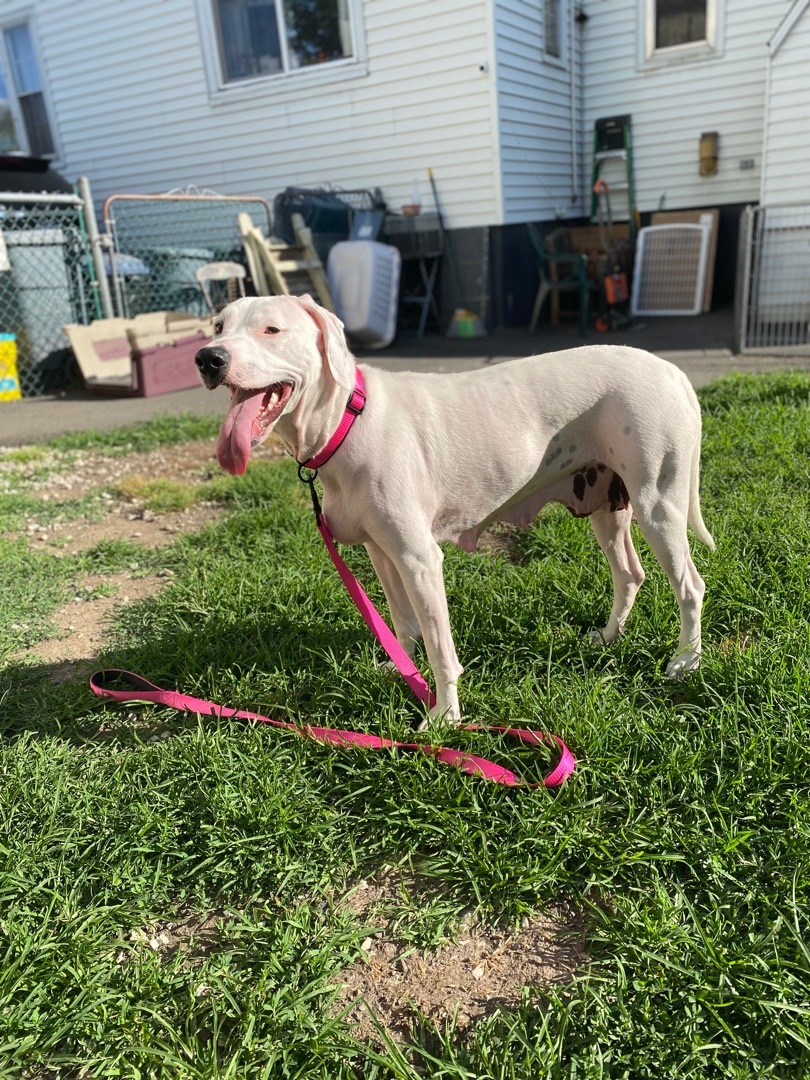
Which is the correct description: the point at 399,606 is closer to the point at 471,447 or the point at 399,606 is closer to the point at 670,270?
the point at 471,447

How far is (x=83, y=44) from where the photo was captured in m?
13.4

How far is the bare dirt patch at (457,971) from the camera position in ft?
5.99

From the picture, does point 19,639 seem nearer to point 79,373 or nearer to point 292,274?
point 79,373

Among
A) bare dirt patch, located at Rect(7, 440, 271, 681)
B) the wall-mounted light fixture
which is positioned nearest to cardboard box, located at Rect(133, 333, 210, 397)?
bare dirt patch, located at Rect(7, 440, 271, 681)

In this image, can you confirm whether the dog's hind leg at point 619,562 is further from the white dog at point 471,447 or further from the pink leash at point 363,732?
the pink leash at point 363,732

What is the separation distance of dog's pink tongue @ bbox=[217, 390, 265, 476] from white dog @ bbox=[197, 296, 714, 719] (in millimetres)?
60

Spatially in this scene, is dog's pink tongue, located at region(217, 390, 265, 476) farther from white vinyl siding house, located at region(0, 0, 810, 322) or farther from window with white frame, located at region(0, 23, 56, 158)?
window with white frame, located at region(0, 23, 56, 158)

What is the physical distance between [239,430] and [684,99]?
465 inches

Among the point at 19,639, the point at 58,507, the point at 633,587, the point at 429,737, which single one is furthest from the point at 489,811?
the point at 58,507

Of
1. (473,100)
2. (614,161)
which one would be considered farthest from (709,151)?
(473,100)

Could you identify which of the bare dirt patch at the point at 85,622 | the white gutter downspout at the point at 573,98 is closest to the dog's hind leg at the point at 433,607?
the bare dirt patch at the point at 85,622

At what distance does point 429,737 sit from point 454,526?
696 millimetres

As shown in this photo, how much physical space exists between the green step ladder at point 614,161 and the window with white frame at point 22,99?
9.56 metres

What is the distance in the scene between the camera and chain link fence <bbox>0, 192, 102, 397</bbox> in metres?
8.93
